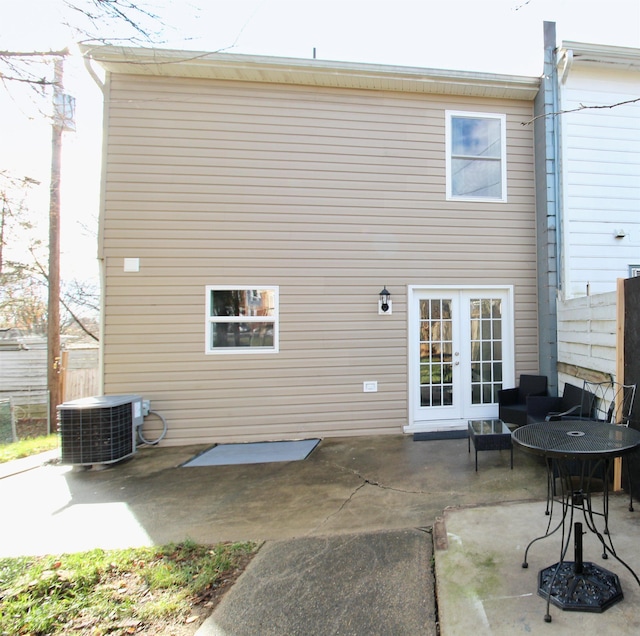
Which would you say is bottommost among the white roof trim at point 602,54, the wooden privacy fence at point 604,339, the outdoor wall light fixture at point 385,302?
the wooden privacy fence at point 604,339

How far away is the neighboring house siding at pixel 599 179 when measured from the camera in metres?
5.00

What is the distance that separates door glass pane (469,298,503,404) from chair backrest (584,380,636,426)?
1.46 m

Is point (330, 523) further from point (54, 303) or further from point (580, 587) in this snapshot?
point (54, 303)

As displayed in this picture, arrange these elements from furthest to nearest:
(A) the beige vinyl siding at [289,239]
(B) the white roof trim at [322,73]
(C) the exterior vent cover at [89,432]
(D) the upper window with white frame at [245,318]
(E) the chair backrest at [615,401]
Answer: (D) the upper window with white frame at [245,318], (A) the beige vinyl siding at [289,239], (B) the white roof trim at [322,73], (C) the exterior vent cover at [89,432], (E) the chair backrest at [615,401]

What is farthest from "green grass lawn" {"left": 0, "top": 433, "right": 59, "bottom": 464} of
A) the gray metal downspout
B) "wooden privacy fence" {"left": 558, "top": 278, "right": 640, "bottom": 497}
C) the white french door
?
the gray metal downspout

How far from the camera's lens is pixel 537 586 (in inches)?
72.9

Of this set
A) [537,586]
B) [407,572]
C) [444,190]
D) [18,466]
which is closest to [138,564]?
[407,572]

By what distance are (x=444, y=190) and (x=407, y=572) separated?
4.84 meters

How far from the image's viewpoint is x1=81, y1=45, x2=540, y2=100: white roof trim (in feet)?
15.3

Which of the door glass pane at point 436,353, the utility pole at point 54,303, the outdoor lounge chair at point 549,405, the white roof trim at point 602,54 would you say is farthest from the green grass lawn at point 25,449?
the white roof trim at point 602,54

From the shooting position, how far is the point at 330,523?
276 cm

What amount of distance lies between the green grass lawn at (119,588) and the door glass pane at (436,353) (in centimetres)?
346

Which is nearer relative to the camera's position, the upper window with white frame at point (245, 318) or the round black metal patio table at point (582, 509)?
the round black metal patio table at point (582, 509)

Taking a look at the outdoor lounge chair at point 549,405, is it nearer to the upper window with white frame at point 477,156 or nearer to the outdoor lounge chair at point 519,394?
the outdoor lounge chair at point 519,394
